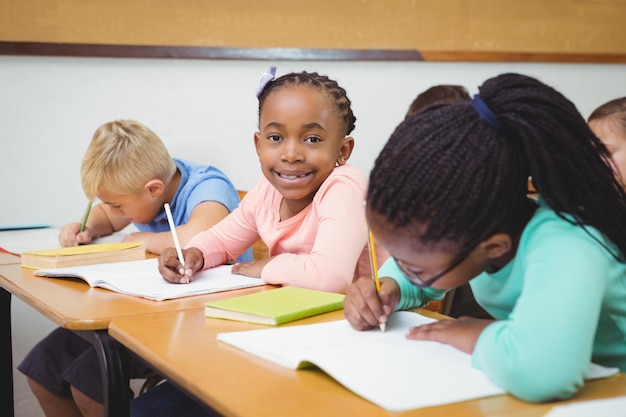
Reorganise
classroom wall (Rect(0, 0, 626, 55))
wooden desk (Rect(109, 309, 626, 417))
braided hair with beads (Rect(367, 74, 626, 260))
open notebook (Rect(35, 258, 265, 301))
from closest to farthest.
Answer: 1. wooden desk (Rect(109, 309, 626, 417))
2. braided hair with beads (Rect(367, 74, 626, 260))
3. open notebook (Rect(35, 258, 265, 301))
4. classroom wall (Rect(0, 0, 626, 55))

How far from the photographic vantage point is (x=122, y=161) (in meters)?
2.22

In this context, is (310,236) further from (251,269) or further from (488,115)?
(488,115)

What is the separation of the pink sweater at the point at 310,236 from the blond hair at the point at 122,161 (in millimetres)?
510

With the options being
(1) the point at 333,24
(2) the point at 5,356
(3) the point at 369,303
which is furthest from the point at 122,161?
(3) the point at 369,303

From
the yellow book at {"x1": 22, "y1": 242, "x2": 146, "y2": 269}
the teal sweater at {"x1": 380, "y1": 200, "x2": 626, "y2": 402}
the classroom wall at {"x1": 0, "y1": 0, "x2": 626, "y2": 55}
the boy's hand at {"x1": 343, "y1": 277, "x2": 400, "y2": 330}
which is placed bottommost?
the yellow book at {"x1": 22, "y1": 242, "x2": 146, "y2": 269}

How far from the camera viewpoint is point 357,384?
2.68 ft

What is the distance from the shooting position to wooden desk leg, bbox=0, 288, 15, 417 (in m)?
1.84

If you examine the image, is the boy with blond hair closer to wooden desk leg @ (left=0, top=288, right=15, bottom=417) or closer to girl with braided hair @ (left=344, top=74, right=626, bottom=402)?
wooden desk leg @ (left=0, top=288, right=15, bottom=417)

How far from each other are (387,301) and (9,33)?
209 cm

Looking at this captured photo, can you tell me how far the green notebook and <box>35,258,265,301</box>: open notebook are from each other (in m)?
0.17

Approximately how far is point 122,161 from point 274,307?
117 cm

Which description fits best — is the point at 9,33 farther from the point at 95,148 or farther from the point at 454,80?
the point at 454,80

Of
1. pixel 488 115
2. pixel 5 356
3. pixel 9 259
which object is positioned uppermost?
pixel 488 115

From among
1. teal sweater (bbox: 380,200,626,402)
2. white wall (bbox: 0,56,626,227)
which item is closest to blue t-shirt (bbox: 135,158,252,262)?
white wall (bbox: 0,56,626,227)
